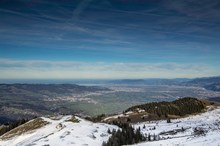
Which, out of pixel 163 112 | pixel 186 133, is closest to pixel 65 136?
pixel 186 133

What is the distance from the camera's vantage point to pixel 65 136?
87.7 metres

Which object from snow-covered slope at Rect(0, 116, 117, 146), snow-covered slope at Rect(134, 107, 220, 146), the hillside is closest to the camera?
snow-covered slope at Rect(134, 107, 220, 146)

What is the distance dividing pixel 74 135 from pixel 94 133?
7.66 m

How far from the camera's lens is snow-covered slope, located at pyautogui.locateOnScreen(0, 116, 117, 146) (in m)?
82.8

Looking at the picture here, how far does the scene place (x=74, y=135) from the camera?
8906cm

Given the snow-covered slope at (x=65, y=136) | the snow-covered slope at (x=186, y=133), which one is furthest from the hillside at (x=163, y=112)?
the snow-covered slope at (x=65, y=136)

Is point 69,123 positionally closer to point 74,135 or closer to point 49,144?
point 74,135

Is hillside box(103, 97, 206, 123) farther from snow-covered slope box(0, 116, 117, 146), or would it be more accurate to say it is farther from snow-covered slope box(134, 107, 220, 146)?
snow-covered slope box(0, 116, 117, 146)

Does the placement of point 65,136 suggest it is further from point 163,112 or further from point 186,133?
point 163,112

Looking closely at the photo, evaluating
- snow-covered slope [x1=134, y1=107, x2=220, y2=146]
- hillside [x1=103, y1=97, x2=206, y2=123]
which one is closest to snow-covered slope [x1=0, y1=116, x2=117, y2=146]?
snow-covered slope [x1=134, y1=107, x2=220, y2=146]

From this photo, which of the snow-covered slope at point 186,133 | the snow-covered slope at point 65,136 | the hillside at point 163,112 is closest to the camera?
the snow-covered slope at point 186,133

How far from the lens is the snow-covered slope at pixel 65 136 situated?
82750 millimetres

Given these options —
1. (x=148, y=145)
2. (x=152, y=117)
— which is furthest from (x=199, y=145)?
(x=152, y=117)

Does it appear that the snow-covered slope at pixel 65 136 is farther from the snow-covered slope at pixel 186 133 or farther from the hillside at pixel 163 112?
the hillside at pixel 163 112
